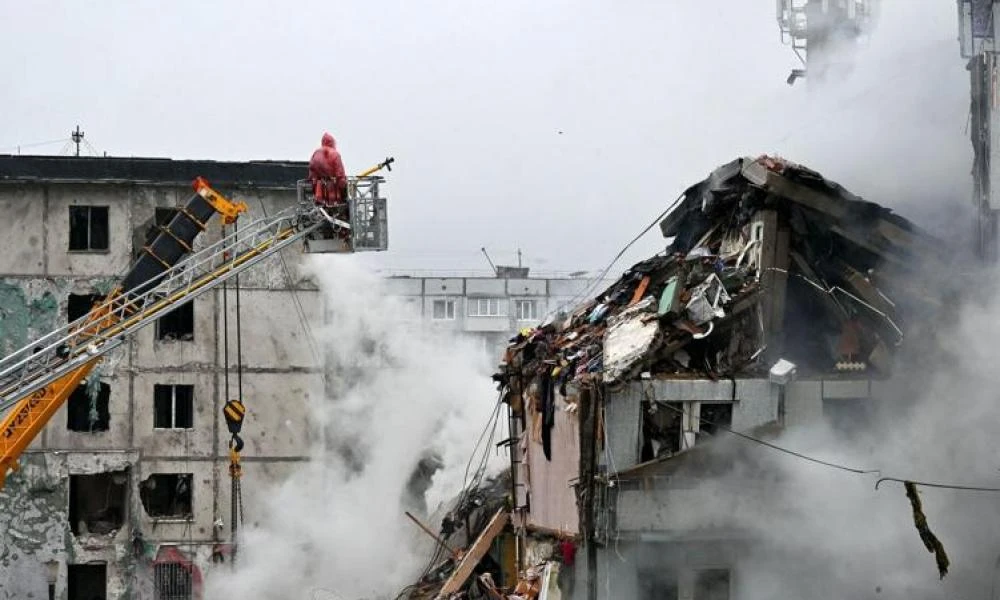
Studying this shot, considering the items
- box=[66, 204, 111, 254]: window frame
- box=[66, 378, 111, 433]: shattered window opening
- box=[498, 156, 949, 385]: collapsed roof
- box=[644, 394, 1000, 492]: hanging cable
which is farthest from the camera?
box=[66, 204, 111, 254]: window frame

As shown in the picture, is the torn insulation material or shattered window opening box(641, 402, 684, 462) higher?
shattered window opening box(641, 402, 684, 462)

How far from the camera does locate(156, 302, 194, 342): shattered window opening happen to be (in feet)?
134

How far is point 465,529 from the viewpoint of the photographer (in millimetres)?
35156

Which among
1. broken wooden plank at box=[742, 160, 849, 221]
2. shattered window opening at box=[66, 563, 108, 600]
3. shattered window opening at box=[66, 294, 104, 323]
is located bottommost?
shattered window opening at box=[66, 563, 108, 600]

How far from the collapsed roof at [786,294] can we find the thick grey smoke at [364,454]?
539 inches

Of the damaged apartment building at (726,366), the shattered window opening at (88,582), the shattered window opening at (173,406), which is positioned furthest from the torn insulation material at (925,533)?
the shattered window opening at (88,582)

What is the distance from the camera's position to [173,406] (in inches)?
1607

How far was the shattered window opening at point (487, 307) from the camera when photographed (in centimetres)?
8494

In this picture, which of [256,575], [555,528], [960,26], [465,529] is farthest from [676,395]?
[256,575]

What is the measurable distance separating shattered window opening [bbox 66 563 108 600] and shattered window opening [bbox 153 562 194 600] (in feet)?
4.30

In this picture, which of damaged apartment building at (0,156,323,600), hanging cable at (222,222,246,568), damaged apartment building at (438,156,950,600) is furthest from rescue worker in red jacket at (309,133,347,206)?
damaged apartment building at (0,156,323,600)

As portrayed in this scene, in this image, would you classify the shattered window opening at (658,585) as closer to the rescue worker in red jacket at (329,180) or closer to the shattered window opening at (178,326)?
the rescue worker in red jacket at (329,180)

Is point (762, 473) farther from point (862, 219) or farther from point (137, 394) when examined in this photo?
point (137, 394)

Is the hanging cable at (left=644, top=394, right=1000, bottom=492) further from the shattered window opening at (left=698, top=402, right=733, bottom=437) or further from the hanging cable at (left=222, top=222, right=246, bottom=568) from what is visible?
the hanging cable at (left=222, top=222, right=246, bottom=568)
